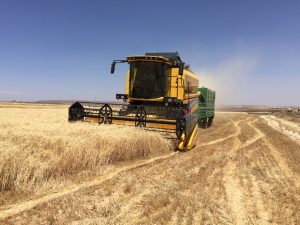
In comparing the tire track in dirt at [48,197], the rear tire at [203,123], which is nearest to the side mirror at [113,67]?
the tire track in dirt at [48,197]

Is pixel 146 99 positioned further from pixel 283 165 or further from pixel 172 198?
pixel 172 198

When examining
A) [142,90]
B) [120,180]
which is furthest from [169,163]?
[142,90]

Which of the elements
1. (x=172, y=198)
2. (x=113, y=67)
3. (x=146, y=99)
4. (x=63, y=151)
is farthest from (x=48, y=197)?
(x=113, y=67)

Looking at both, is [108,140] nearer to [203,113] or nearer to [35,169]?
[35,169]

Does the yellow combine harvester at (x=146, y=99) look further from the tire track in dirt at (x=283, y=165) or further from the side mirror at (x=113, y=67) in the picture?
the tire track in dirt at (x=283, y=165)

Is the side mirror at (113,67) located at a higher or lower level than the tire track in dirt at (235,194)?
higher

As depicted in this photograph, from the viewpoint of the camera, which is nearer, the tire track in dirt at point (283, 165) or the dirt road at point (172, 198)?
the dirt road at point (172, 198)

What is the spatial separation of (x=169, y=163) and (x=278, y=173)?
273cm

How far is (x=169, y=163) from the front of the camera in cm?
838

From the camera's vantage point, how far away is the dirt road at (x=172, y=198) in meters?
4.54

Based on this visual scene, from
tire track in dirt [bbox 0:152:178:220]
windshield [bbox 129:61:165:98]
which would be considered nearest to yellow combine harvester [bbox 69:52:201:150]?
windshield [bbox 129:61:165:98]

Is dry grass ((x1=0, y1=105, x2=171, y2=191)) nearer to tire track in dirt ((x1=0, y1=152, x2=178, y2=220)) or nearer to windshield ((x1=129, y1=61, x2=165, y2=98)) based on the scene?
tire track in dirt ((x1=0, y1=152, x2=178, y2=220))

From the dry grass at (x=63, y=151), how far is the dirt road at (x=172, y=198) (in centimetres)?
45

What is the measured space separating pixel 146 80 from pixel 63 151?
6.53 meters
